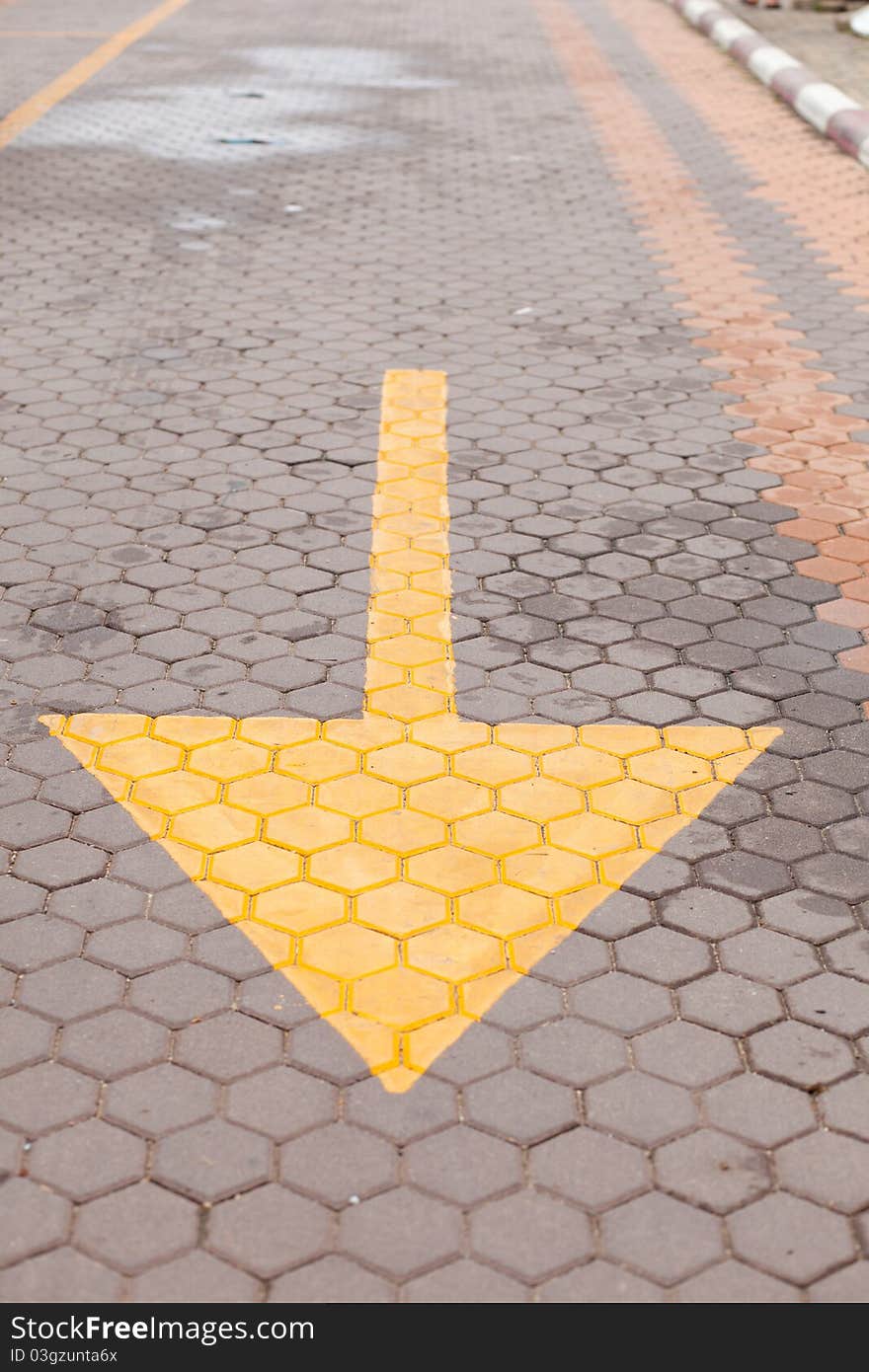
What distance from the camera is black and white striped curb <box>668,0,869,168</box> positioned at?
38.5 ft

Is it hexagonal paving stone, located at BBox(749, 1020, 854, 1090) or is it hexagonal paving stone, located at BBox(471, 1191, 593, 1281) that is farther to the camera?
hexagonal paving stone, located at BBox(749, 1020, 854, 1090)

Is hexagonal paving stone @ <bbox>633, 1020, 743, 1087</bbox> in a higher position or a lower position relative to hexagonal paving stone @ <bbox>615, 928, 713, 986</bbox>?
lower

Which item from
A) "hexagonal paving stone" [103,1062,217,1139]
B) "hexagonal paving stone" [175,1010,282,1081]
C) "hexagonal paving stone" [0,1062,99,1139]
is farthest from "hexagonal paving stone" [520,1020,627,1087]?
"hexagonal paving stone" [0,1062,99,1139]

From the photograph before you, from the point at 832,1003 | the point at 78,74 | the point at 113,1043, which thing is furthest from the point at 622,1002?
the point at 78,74

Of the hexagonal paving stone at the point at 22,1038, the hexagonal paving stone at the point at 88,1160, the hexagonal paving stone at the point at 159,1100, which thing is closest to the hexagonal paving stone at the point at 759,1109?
the hexagonal paving stone at the point at 159,1100

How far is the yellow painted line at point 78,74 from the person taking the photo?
1208cm

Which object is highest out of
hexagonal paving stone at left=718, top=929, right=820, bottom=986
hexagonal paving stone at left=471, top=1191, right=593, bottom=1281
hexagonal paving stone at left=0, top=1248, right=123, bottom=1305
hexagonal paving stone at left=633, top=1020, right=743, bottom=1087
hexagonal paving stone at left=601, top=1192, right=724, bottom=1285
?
hexagonal paving stone at left=718, top=929, right=820, bottom=986

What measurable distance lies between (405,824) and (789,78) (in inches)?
470

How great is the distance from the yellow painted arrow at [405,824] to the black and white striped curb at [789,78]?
28.2 ft

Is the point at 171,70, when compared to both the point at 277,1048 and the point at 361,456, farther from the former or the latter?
the point at 277,1048

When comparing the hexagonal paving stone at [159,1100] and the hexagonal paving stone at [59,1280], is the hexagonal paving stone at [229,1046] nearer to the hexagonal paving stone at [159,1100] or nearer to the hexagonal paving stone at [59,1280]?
the hexagonal paving stone at [159,1100]

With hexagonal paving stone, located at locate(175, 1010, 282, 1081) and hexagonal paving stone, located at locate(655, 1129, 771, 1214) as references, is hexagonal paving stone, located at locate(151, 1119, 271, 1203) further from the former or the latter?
hexagonal paving stone, located at locate(655, 1129, 771, 1214)

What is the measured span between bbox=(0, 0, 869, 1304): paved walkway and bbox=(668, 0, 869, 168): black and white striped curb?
10.3 ft

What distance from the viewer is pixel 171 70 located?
47.3 ft
